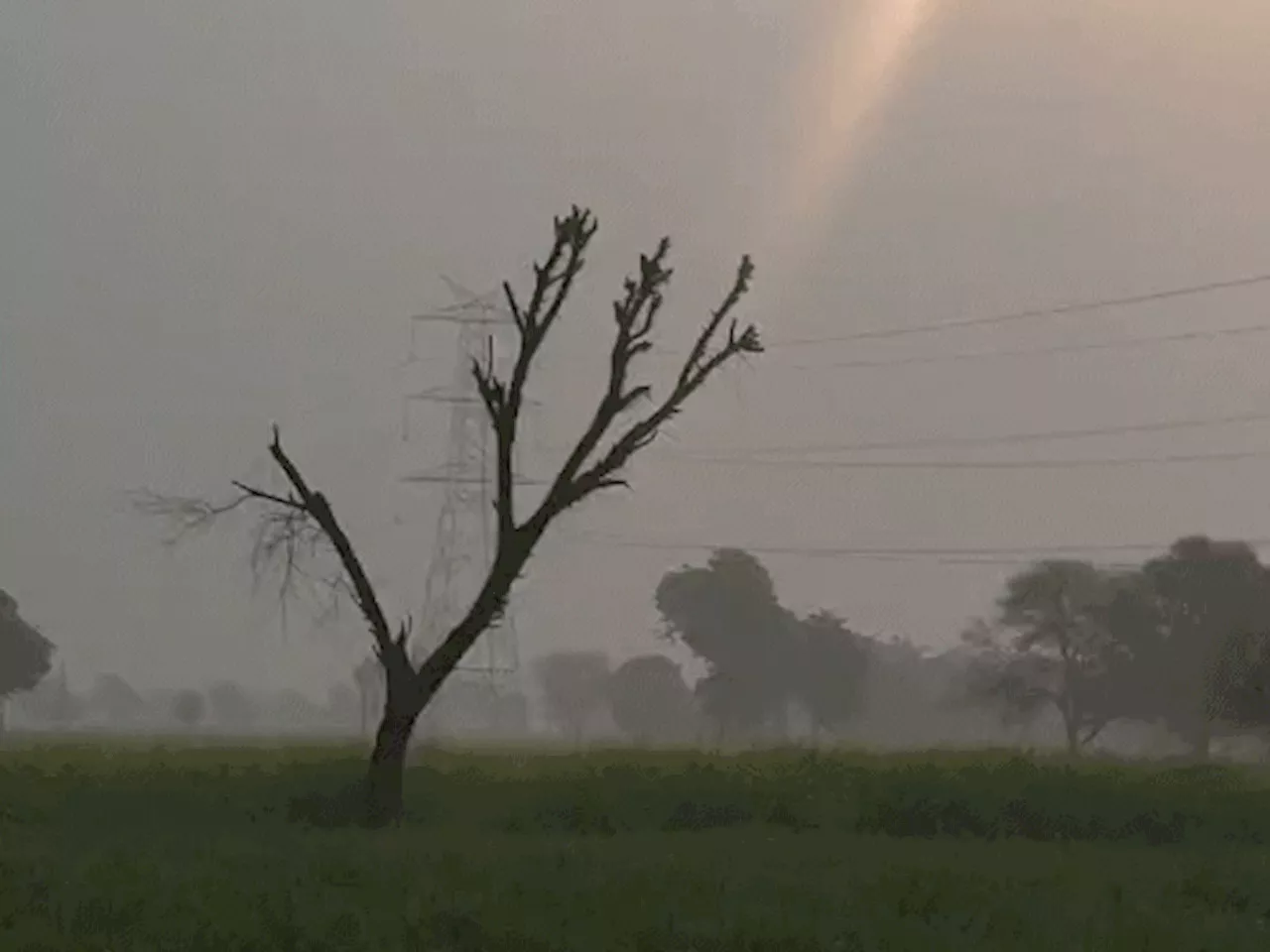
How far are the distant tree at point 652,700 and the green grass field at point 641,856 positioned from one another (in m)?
126

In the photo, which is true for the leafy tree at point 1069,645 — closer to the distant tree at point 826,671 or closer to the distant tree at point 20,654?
the distant tree at point 826,671

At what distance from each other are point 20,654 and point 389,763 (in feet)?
295

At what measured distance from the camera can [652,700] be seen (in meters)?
169

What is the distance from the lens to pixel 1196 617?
9519 cm

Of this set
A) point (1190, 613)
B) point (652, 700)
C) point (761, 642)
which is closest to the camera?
point (1190, 613)

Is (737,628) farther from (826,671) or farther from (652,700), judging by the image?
(652,700)

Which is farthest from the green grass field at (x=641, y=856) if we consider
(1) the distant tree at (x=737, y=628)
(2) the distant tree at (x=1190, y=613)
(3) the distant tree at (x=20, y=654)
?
(1) the distant tree at (x=737, y=628)

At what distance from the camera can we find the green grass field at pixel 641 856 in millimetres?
15242

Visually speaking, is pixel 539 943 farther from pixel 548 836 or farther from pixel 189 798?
pixel 189 798

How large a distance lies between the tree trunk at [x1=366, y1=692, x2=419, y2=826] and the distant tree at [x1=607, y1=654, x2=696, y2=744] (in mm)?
131526

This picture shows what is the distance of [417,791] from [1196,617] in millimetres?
75158

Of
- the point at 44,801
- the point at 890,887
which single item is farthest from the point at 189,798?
the point at 890,887

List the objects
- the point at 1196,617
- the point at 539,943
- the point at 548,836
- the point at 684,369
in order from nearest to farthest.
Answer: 1. the point at 539,943
2. the point at 548,836
3. the point at 684,369
4. the point at 1196,617

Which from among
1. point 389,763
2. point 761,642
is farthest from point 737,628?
point 389,763
